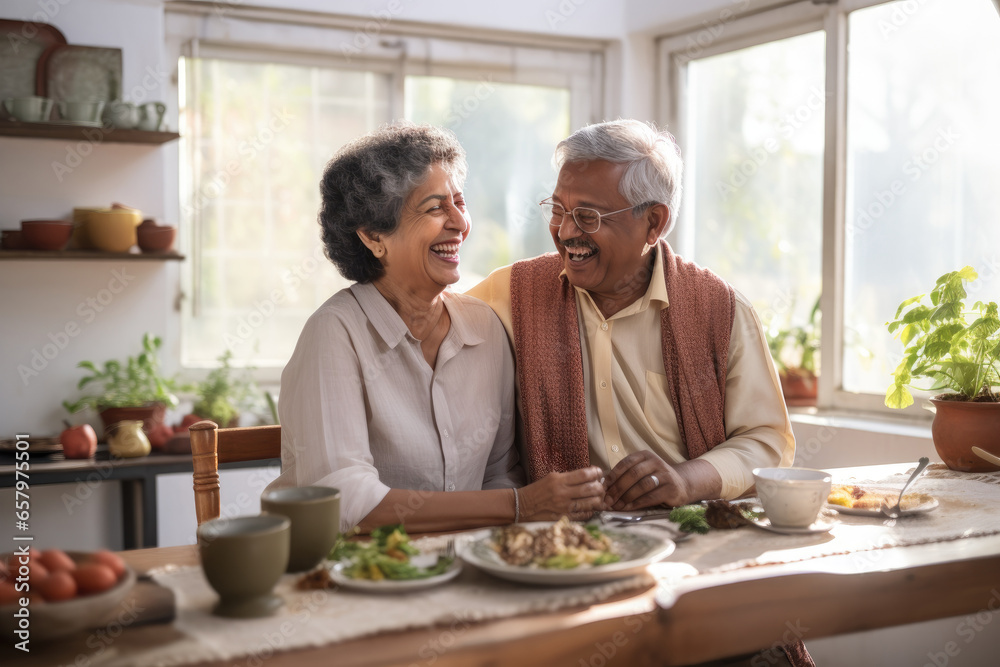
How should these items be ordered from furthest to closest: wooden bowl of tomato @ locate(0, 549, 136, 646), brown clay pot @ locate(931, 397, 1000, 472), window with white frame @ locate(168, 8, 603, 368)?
window with white frame @ locate(168, 8, 603, 368) < brown clay pot @ locate(931, 397, 1000, 472) < wooden bowl of tomato @ locate(0, 549, 136, 646)

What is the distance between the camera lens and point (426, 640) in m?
1.01

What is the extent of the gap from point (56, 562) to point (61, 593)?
57 mm

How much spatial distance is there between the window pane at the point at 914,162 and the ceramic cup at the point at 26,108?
2845mm

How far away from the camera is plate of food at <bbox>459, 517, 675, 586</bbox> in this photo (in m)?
1.14

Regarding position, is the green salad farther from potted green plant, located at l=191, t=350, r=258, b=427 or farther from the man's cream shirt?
potted green plant, located at l=191, t=350, r=258, b=427

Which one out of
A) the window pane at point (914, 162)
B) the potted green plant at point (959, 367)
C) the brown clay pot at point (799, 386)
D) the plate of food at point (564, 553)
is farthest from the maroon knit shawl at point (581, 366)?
the brown clay pot at point (799, 386)

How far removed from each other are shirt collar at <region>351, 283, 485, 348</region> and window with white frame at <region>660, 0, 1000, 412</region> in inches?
75.0

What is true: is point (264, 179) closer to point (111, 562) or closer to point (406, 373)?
point (406, 373)

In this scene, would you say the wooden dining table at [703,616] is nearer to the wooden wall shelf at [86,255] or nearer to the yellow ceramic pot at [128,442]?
the yellow ceramic pot at [128,442]

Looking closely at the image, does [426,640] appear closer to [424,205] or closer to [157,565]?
[157,565]

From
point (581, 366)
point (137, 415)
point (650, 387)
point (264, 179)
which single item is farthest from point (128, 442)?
point (650, 387)

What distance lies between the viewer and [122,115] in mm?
3229

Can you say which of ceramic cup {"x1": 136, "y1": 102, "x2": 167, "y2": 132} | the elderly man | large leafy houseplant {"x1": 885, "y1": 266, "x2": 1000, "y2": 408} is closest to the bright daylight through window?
ceramic cup {"x1": 136, "y1": 102, "x2": 167, "y2": 132}

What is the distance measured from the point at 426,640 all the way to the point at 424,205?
108 centimetres
